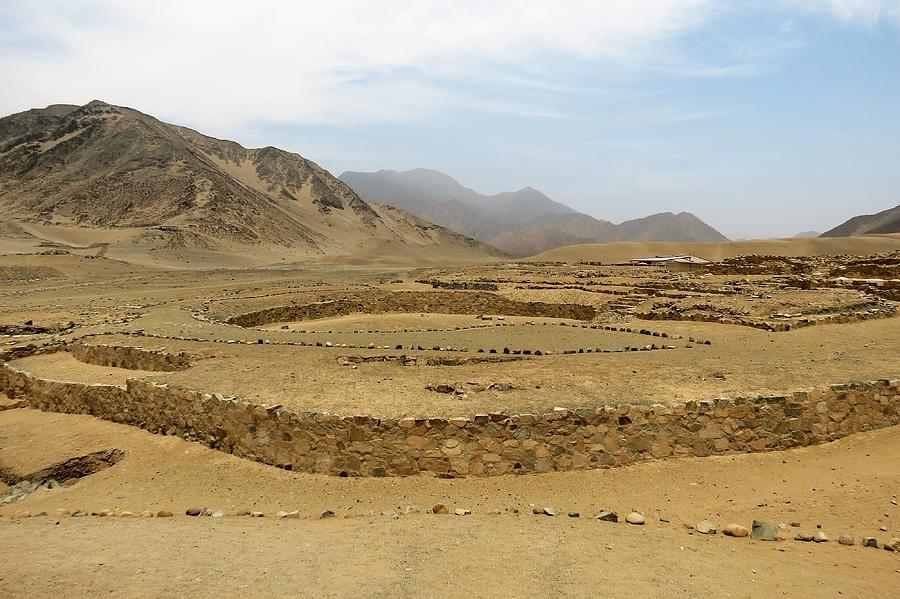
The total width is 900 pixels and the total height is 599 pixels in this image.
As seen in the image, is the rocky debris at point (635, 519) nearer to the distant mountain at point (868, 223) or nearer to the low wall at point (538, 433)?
the low wall at point (538, 433)

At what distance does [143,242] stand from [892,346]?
7266 centimetres

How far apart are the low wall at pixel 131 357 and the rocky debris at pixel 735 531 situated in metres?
10.5

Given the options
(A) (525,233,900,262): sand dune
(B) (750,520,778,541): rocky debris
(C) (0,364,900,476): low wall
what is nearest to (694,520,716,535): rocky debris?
(B) (750,520,778,541): rocky debris

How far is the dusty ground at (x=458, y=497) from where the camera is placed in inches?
181

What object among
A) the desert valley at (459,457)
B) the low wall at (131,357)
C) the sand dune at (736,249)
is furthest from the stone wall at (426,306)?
the sand dune at (736,249)

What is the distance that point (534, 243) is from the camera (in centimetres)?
18962

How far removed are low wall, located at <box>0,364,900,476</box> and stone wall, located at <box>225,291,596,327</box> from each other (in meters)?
13.8

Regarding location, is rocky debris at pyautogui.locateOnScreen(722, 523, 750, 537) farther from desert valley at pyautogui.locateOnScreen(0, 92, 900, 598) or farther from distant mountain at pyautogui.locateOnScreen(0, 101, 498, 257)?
distant mountain at pyautogui.locateOnScreen(0, 101, 498, 257)

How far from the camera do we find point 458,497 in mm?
6992

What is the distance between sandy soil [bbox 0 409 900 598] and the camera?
4504 mm

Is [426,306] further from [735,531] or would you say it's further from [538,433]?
[735,531]

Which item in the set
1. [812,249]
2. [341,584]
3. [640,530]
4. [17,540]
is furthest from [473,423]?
[812,249]

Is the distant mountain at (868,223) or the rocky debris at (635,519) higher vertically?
the distant mountain at (868,223)

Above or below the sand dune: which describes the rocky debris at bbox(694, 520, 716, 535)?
below
